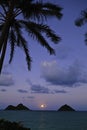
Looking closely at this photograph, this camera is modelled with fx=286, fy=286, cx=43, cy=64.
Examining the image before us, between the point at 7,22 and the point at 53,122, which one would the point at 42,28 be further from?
the point at 53,122

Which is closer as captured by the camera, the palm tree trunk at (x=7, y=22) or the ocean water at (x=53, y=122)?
the palm tree trunk at (x=7, y=22)

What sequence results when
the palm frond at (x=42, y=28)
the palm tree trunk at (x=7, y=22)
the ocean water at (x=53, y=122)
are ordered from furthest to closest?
the ocean water at (x=53, y=122) → the palm frond at (x=42, y=28) → the palm tree trunk at (x=7, y=22)

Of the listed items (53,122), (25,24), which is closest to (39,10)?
(25,24)

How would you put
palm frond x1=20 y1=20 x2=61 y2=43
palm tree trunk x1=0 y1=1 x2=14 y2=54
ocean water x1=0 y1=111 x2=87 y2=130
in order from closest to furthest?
1. palm tree trunk x1=0 y1=1 x2=14 y2=54
2. palm frond x1=20 y1=20 x2=61 y2=43
3. ocean water x1=0 y1=111 x2=87 y2=130

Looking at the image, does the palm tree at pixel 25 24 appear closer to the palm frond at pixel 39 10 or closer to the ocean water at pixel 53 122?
the palm frond at pixel 39 10

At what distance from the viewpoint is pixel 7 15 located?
1600cm

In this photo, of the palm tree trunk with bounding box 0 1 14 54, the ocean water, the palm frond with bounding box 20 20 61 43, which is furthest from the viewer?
the ocean water

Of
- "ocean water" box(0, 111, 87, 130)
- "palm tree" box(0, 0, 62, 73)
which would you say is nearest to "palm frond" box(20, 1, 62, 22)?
"palm tree" box(0, 0, 62, 73)

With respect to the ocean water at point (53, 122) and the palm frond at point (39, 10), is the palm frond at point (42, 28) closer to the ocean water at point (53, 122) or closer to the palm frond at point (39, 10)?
the palm frond at point (39, 10)

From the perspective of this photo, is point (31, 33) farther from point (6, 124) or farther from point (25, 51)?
point (6, 124)

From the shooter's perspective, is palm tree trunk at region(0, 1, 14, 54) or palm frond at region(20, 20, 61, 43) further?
palm frond at region(20, 20, 61, 43)

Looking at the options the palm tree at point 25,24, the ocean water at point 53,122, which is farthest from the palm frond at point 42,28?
the ocean water at point 53,122

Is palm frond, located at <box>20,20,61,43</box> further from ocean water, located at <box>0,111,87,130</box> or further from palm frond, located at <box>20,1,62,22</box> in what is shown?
ocean water, located at <box>0,111,87,130</box>

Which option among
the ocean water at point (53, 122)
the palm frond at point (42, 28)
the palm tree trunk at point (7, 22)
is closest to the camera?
the palm tree trunk at point (7, 22)
